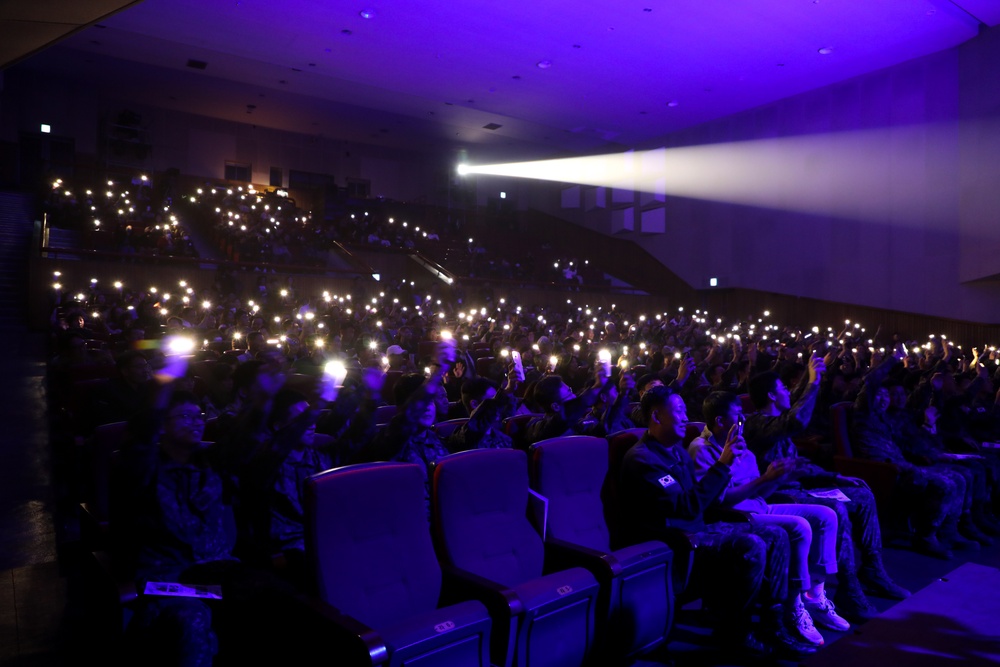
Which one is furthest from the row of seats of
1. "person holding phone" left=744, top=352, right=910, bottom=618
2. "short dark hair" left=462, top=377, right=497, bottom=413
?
"person holding phone" left=744, top=352, right=910, bottom=618

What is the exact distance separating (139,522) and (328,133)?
20724 mm

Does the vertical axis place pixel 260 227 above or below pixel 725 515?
above

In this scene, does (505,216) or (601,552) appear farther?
(505,216)

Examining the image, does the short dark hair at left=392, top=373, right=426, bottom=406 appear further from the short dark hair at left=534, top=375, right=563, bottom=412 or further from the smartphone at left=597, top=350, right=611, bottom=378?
the smartphone at left=597, top=350, right=611, bottom=378

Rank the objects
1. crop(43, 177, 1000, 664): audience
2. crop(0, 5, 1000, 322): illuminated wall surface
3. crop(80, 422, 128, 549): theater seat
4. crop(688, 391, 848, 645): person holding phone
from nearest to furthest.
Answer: crop(43, 177, 1000, 664): audience, crop(80, 422, 128, 549): theater seat, crop(688, 391, 848, 645): person holding phone, crop(0, 5, 1000, 322): illuminated wall surface

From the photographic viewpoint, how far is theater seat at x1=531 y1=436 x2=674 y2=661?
2627mm

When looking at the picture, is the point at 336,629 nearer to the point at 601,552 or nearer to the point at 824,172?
the point at 601,552

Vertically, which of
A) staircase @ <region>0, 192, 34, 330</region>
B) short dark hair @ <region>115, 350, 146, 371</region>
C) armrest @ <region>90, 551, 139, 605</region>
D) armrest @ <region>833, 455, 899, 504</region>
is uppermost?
staircase @ <region>0, 192, 34, 330</region>

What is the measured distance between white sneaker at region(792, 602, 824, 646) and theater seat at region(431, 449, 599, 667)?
106 cm

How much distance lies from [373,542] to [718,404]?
2012 millimetres

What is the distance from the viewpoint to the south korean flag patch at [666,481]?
2.96 meters

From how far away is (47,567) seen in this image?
3520mm

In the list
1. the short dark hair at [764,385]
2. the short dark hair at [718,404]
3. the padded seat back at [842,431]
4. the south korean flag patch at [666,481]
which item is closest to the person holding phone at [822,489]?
the short dark hair at [764,385]

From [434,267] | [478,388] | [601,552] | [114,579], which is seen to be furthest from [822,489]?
[434,267]
